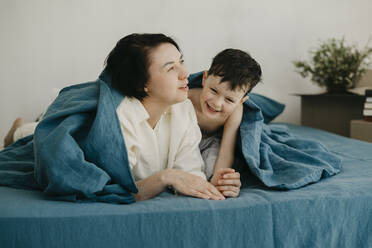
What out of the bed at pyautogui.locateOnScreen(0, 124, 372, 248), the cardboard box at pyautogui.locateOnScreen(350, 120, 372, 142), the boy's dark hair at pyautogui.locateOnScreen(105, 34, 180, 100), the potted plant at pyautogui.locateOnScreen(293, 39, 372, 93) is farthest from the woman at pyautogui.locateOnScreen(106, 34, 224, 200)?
the potted plant at pyautogui.locateOnScreen(293, 39, 372, 93)

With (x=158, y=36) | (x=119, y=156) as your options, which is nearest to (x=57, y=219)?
(x=119, y=156)

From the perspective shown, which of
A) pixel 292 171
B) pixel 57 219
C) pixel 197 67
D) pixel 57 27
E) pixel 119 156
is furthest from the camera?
pixel 197 67

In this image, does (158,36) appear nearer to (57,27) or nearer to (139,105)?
(139,105)

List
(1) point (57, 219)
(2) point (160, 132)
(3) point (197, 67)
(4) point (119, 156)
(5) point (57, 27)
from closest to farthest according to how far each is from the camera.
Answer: (1) point (57, 219) < (4) point (119, 156) < (2) point (160, 132) < (5) point (57, 27) < (3) point (197, 67)

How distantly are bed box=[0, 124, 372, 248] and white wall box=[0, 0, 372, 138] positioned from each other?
68.8 inches

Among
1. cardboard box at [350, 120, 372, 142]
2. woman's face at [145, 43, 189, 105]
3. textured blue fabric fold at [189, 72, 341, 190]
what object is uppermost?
woman's face at [145, 43, 189, 105]

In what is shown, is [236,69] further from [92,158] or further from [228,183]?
[92,158]

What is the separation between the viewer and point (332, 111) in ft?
7.97

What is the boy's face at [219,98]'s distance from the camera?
123 cm

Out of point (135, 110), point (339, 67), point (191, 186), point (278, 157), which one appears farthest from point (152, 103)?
point (339, 67)

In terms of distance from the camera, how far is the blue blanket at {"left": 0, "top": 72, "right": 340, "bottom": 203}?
2.77 feet

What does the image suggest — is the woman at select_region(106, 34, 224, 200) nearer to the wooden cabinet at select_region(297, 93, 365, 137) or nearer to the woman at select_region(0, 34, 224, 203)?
the woman at select_region(0, 34, 224, 203)

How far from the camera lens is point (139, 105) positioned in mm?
1111

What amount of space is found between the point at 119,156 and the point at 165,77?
1.06 feet
